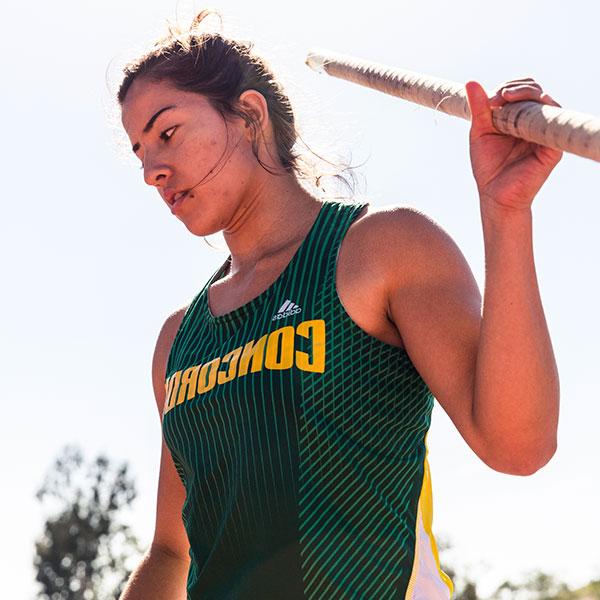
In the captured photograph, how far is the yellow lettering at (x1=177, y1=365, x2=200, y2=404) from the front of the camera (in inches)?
146

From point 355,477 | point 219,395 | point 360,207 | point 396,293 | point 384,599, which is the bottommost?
point 384,599

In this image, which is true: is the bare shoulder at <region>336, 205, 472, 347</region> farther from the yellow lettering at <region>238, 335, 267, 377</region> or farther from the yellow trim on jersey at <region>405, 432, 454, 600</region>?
the yellow trim on jersey at <region>405, 432, 454, 600</region>

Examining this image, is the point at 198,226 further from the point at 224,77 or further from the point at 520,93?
the point at 520,93

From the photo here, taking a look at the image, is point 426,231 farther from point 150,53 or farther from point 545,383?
point 150,53

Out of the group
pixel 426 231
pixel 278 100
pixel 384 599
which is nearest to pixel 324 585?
pixel 384 599

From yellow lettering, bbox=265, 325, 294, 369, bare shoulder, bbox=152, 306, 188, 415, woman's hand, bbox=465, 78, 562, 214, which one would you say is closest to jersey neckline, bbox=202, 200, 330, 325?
yellow lettering, bbox=265, 325, 294, 369

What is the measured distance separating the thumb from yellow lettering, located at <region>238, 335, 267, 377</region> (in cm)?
100

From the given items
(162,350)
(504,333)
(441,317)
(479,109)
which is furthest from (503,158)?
(162,350)

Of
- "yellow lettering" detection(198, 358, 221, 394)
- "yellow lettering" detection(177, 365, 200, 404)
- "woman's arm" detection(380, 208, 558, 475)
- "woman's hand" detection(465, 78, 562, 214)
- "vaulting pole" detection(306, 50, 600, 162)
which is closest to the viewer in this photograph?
"vaulting pole" detection(306, 50, 600, 162)

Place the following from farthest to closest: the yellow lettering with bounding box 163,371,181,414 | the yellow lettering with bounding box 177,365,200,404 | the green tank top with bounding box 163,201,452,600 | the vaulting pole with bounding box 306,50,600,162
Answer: the yellow lettering with bounding box 163,371,181,414 < the yellow lettering with bounding box 177,365,200,404 < the green tank top with bounding box 163,201,452,600 < the vaulting pole with bounding box 306,50,600,162

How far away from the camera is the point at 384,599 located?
3.19 meters

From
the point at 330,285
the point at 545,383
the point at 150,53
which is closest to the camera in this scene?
the point at 545,383

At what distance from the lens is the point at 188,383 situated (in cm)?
375

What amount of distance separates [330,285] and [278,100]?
1.03 m
